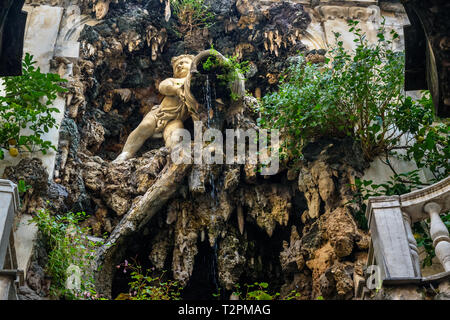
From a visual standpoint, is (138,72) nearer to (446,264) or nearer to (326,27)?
(326,27)

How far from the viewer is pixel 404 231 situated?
6090 mm

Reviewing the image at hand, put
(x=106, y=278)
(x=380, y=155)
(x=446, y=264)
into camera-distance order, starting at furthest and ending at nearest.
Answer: (x=380, y=155)
(x=106, y=278)
(x=446, y=264)

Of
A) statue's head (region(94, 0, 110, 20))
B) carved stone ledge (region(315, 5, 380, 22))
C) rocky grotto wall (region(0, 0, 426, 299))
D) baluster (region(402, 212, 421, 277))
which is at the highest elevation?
carved stone ledge (region(315, 5, 380, 22))

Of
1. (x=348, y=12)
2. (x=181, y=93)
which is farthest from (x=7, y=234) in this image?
(x=348, y=12)

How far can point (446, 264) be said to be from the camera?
569cm

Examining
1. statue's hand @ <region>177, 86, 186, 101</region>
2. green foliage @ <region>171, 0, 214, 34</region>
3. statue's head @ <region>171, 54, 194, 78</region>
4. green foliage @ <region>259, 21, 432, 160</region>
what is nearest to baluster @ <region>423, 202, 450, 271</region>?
green foliage @ <region>259, 21, 432, 160</region>

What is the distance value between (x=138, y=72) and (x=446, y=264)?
839 centimetres

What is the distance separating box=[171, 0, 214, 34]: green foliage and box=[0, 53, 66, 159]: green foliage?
186 inches

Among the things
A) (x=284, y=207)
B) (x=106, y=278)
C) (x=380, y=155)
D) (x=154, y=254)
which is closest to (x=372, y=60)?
(x=380, y=155)

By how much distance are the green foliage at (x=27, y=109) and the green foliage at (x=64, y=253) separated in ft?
3.73

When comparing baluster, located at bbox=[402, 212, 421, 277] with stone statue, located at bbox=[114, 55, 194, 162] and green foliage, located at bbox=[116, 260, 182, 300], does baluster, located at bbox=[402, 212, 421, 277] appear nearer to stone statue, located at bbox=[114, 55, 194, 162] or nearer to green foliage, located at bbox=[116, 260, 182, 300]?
green foliage, located at bbox=[116, 260, 182, 300]

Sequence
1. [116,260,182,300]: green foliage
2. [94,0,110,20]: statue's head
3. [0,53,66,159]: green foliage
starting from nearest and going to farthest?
[116,260,182,300]: green foliage
[0,53,66,159]: green foliage
[94,0,110,20]: statue's head

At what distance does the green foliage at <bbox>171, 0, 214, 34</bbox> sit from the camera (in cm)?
1293

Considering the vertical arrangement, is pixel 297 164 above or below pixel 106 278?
above
